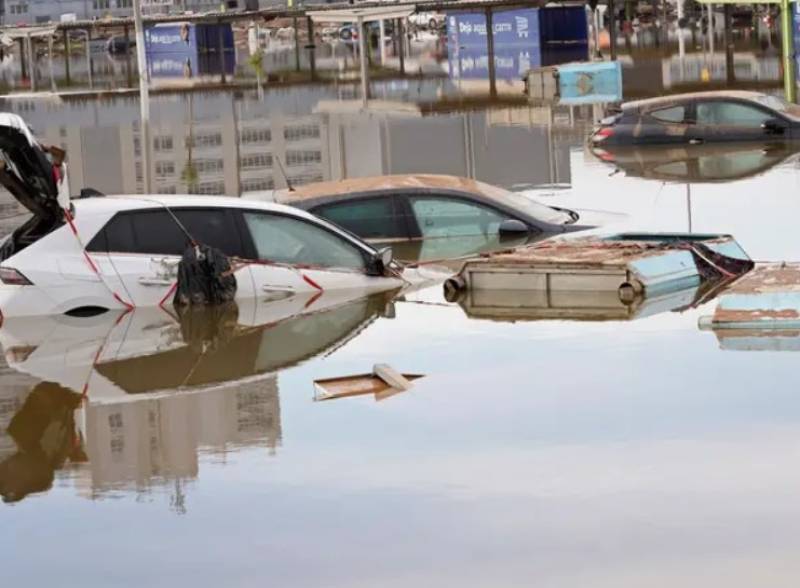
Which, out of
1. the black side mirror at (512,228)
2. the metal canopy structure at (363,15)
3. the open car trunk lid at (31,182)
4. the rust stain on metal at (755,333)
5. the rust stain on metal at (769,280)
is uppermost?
the metal canopy structure at (363,15)

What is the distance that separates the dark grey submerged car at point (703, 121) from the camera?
36375mm

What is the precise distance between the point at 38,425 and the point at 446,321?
16.1 feet

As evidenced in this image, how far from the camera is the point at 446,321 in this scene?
19875 millimetres

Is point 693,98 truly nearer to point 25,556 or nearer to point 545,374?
point 545,374

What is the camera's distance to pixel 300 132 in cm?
4625

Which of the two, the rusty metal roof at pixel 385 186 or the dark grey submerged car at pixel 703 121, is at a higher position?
the rusty metal roof at pixel 385 186

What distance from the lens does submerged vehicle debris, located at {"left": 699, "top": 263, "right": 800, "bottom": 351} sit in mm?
17750

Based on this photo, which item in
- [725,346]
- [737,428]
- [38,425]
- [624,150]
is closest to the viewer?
[737,428]

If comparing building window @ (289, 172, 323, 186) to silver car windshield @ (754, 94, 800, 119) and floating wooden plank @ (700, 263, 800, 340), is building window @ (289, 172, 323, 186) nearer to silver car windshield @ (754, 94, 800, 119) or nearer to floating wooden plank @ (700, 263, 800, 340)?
silver car windshield @ (754, 94, 800, 119)

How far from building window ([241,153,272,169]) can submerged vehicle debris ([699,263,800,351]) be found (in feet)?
69.7

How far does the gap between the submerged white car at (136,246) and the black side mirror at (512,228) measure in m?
3.44

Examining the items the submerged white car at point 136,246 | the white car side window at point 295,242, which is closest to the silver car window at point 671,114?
the submerged white car at point 136,246

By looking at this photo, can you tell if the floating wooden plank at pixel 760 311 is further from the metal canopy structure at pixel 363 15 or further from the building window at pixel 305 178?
the metal canopy structure at pixel 363 15

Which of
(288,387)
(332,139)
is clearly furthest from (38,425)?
(332,139)
